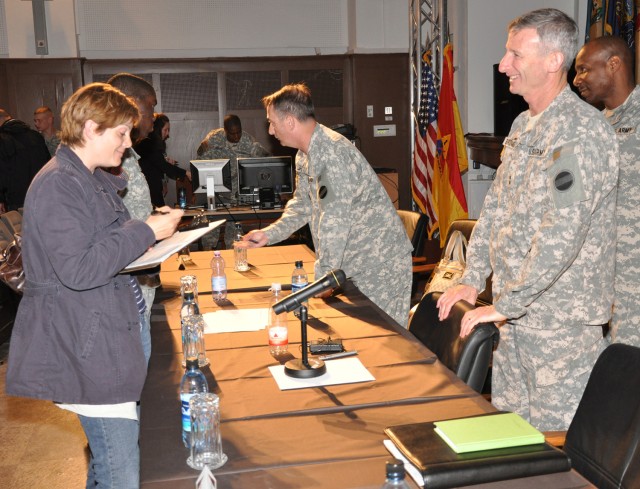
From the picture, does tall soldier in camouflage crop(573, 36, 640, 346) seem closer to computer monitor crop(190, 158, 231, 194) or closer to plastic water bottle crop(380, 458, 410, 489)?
plastic water bottle crop(380, 458, 410, 489)

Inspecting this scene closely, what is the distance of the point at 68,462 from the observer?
12.4ft

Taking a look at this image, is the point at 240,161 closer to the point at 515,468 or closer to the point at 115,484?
the point at 115,484

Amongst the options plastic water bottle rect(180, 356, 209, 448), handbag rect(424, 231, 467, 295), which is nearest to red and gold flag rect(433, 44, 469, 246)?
handbag rect(424, 231, 467, 295)

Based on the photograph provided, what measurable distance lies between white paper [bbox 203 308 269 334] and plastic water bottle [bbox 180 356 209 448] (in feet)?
2.38

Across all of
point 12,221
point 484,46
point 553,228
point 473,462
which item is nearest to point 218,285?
point 553,228

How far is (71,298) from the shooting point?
207 centimetres

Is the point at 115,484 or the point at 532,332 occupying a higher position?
the point at 532,332

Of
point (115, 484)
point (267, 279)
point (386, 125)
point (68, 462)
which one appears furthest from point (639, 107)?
point (386, 125)

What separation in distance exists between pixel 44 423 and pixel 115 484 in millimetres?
2404

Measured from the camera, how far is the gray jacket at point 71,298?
2.00 m

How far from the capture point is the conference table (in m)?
1.62

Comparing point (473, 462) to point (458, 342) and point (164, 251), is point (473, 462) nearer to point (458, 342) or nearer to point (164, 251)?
point (458, 342)

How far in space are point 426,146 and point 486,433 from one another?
671cm

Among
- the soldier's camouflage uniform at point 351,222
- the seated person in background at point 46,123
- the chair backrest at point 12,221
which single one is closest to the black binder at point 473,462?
the soldier's camouflage uniform at point 351,222
